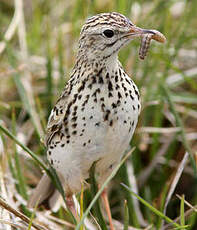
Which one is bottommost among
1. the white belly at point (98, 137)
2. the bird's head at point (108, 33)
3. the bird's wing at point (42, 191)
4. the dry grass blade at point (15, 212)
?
the bird's wing at point (42, 191)

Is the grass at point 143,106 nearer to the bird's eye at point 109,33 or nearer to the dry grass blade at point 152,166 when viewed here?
the dry grass blade at point 152,166

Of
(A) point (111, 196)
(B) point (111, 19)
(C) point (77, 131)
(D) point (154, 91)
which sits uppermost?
(B) point (111, 19)

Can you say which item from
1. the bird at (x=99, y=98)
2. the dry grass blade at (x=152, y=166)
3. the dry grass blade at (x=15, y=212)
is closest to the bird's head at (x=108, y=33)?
the bird at (x=99, y=98)

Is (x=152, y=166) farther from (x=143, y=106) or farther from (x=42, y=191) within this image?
(x=42, y=191)

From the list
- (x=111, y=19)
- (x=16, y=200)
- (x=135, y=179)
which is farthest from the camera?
(x=135, y=179)

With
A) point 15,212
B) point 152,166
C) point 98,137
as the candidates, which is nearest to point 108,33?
point 98,137

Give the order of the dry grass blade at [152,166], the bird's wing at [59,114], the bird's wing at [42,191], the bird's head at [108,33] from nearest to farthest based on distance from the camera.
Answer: the bird's head at [108,33] → the bird's wing at [59,114] → the bird's wing at [42,191] → the dry grass blade at [152,166]

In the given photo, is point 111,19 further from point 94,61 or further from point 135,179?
point 135,179

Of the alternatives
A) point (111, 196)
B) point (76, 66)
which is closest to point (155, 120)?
point (111, 196)

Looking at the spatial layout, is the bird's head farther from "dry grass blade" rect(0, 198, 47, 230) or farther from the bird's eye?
"dry grass blade" rect(0, 198, 47, 230)
